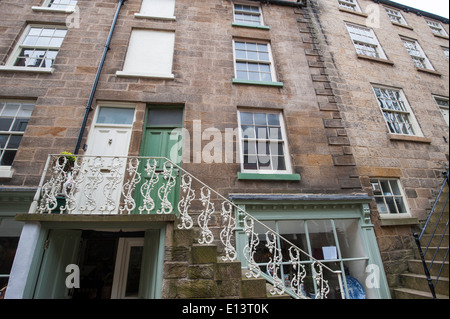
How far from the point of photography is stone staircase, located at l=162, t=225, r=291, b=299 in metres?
2.96

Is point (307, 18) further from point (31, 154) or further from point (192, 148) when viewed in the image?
point (31, 154)

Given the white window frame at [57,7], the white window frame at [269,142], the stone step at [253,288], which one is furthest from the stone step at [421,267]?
the white window frame at [57,7]

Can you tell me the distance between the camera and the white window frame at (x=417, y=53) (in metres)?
9.71

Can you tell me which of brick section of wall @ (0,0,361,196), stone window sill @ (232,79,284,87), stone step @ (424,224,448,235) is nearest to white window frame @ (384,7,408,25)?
brick section of wall @ (0,0,361,196)

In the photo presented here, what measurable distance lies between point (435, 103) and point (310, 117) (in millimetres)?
6204

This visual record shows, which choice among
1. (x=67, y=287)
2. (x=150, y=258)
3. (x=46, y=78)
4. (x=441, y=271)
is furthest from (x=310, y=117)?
(x=46, y=78)

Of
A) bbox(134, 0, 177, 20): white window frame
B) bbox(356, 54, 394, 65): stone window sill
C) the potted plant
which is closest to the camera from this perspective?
the potted plant

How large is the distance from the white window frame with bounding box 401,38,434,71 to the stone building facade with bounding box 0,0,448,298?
287 cm

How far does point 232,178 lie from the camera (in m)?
5.42

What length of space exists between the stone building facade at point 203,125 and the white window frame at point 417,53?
2.87 m

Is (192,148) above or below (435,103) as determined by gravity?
below

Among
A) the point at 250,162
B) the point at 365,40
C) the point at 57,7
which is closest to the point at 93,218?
the point at 250,162

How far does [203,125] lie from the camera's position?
5.91 metres

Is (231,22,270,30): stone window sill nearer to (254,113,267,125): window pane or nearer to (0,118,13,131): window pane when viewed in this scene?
(254,113,267,125): window pane
